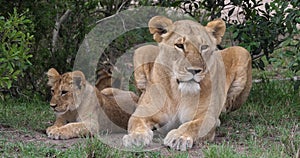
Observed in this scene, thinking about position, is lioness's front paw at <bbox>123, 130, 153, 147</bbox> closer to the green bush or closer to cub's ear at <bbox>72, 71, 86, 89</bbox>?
cub's ear at <bbox>72, 71, 86, 89</bbox>

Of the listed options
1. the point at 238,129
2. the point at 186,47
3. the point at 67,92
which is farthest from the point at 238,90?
the point at 67,92

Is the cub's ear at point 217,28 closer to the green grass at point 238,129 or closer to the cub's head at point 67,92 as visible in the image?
the green grass at point 238,129

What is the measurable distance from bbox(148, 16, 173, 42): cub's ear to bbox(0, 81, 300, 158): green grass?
94 cm

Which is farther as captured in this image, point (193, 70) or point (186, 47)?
point (186, 47)

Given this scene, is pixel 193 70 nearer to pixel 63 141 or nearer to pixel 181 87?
pixel 181 87

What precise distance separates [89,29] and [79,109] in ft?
7.28

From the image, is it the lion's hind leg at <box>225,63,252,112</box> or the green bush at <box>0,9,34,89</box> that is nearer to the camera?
the green bush at <box>0,9,34,89</box>

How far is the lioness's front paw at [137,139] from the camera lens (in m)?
4.81

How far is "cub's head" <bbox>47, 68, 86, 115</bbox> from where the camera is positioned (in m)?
5.47

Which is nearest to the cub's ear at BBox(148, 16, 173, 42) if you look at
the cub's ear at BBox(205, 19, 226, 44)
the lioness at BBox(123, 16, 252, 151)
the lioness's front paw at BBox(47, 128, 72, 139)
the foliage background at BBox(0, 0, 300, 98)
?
the lioness at BBox(123, 16, 252, 151)

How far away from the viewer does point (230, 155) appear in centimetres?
437

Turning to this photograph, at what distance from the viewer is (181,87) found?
16.4 ft

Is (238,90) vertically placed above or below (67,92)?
below

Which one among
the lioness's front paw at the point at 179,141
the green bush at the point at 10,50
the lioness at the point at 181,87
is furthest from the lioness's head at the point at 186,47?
the green bush at the point at 10,50
